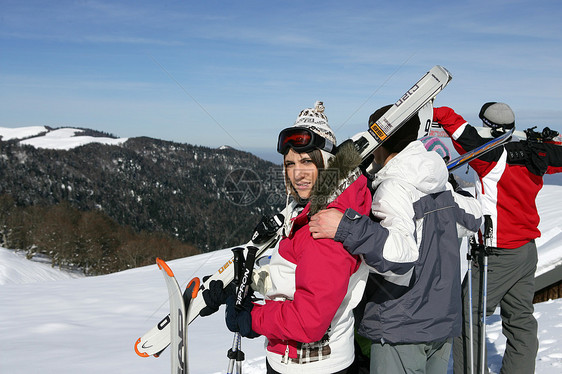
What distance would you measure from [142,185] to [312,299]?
492ft

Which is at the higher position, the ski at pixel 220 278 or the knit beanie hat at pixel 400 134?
the knit beanie hat at pixel 400 134

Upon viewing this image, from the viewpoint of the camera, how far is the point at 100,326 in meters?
6.24

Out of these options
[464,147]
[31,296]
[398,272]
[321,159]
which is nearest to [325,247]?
[398,272]

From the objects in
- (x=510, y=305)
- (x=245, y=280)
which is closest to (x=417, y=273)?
(x=245, y=280)

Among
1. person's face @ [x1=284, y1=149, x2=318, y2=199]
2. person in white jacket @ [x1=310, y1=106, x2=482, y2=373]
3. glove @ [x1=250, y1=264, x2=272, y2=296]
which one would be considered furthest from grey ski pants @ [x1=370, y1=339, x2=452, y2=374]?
person's face @ [x1=284, y1=149, x2=318, y2=199]

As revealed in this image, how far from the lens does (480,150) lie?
3.03 m

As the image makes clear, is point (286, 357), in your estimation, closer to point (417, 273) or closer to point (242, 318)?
point (242, 318)

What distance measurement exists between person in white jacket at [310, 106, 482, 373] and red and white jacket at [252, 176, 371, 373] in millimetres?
188

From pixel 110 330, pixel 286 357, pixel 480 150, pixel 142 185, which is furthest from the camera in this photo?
pixel 142 185

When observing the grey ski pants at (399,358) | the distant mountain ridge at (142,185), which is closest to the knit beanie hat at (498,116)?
the grey ski pants at (399,358)

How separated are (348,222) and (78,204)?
13458 cm

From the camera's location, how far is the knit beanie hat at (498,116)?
3109mm

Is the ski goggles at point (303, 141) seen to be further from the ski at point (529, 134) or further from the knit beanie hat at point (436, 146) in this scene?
the ski at point (529, 134)

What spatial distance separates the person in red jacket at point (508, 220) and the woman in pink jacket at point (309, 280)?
1694 millimetres
